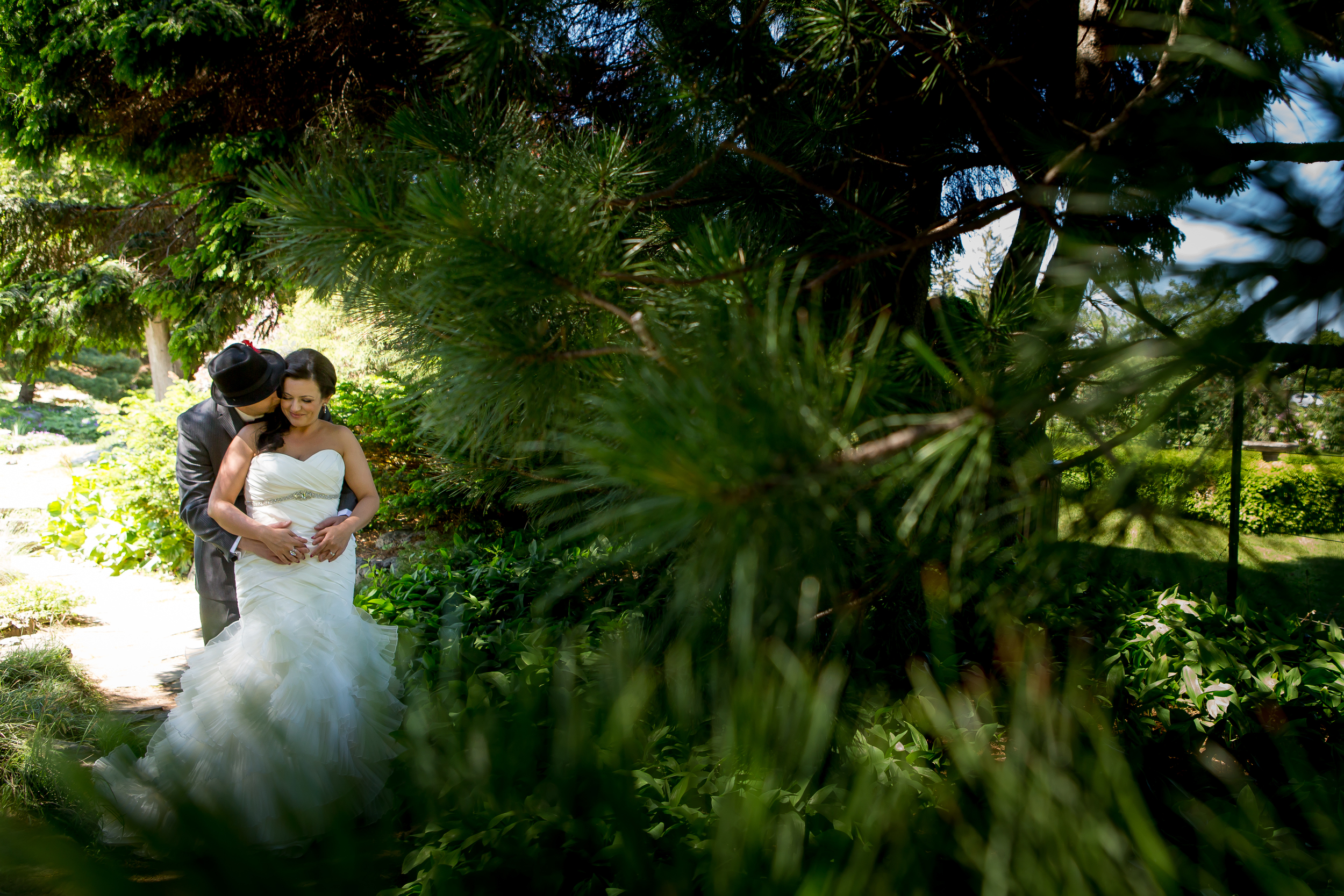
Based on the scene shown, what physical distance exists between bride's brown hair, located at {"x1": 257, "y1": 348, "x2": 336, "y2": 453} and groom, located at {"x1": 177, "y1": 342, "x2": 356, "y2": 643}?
48 mm

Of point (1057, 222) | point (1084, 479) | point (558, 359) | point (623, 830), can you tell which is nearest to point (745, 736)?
point (623, 830)

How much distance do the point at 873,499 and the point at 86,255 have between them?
9462 millimetres

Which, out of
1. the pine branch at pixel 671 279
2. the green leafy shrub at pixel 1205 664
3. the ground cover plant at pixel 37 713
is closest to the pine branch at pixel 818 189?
the pine branch at pixel 671 279

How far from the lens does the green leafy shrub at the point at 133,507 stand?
6.88 m

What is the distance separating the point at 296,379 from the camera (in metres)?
3.10

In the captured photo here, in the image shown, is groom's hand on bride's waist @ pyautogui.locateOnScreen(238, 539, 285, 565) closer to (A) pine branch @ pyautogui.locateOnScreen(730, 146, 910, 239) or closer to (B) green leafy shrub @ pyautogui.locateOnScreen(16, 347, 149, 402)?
(A) pine branch @ pyautogui.locateOnScreen(730, 146, 910, 239)

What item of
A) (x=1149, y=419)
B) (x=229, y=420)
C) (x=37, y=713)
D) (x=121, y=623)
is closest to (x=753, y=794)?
(x=1149, y=419)

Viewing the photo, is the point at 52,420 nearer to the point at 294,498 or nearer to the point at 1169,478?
the point at 294,498

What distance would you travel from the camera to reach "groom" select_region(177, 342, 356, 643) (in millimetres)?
3014

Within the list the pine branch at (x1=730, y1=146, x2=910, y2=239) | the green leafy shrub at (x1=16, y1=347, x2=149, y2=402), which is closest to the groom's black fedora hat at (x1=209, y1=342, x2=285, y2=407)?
the pine branch at (x1=730, y1=146, x2=910, y2=239)

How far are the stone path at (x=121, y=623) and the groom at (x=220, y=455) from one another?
38 cm

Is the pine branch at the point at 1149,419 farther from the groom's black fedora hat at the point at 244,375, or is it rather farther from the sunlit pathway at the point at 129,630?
the sunlit pathway at the point at 129,630

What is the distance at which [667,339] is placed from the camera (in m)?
1.14

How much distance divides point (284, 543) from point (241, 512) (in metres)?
0.30
